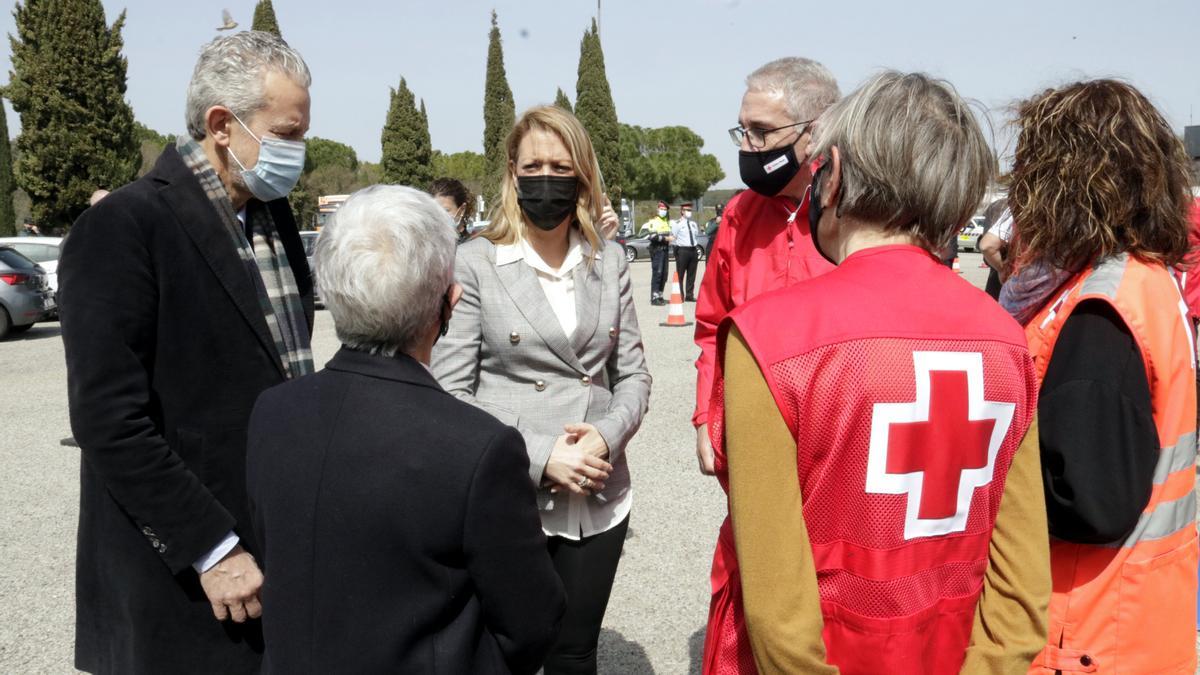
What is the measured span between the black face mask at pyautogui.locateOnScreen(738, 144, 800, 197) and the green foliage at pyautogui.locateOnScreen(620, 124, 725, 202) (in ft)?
226

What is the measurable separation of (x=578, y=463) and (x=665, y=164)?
248 feet

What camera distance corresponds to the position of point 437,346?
8.94 feet

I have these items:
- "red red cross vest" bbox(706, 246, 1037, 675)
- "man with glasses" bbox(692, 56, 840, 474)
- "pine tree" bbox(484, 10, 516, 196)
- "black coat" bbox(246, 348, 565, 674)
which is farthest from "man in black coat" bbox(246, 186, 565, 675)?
"pine tree" bbox(484, 10, 516, 196)

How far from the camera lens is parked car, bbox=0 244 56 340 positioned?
14016mm

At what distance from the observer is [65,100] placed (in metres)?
27.2

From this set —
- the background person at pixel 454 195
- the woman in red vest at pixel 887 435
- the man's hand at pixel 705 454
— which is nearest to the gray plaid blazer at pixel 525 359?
the man's hand at pixel 705 454

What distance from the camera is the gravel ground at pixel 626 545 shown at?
4047mm

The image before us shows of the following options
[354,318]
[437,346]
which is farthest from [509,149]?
[354,318]

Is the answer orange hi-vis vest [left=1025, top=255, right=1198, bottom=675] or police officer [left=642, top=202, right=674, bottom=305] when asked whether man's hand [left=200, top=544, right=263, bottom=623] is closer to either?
orange hi-vis vest [left=1025, top=255, right=1198, bottom=675]

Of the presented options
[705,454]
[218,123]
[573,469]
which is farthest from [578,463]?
[218,123]

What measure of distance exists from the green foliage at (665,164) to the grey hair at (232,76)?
6944 centimetres

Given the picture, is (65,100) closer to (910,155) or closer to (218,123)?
(218,123)

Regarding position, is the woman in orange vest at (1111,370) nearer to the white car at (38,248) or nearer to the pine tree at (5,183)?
the white car at (38,248)

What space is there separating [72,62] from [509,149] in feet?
96.8
